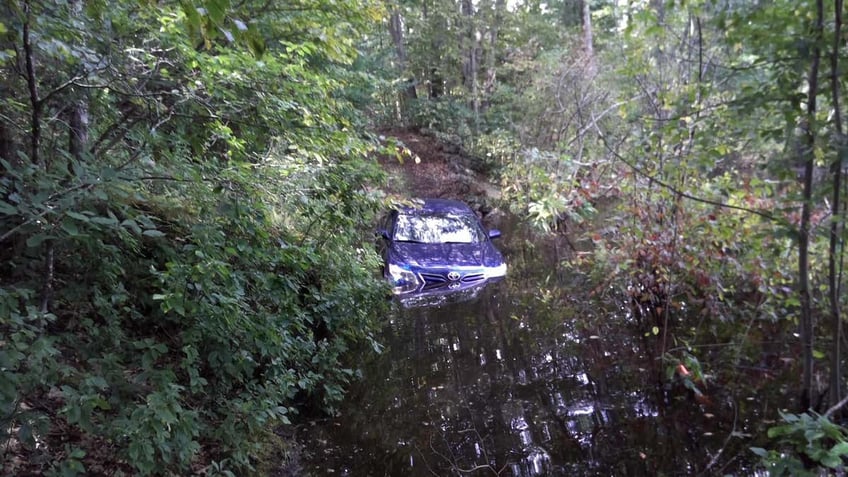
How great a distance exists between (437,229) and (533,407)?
4377 millimetres

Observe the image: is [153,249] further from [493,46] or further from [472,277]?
[493,46]

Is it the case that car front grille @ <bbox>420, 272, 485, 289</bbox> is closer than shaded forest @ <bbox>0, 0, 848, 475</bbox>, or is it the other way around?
shaded forest @ <bbox>0, 0, 848, 475</bbox>

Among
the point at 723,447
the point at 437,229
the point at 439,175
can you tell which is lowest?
the point at 723,447

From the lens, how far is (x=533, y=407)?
14.9 ft

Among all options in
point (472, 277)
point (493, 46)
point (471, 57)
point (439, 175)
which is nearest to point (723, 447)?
point (472, 277)

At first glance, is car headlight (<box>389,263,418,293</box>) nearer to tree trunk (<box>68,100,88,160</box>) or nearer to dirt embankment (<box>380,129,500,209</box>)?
tree trunk (<box>68,100,88,160</box>)

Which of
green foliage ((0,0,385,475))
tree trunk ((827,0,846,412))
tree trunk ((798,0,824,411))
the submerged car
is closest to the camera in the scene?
green foliage ((0,0,385,475))

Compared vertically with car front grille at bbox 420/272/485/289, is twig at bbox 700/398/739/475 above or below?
below

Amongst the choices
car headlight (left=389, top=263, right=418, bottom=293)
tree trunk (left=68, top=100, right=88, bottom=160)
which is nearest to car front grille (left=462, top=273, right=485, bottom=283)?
car headlight (left=389, top=263, right=418, bottom=293)

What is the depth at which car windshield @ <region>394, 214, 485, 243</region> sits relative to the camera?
825 cm

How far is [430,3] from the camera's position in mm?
19953

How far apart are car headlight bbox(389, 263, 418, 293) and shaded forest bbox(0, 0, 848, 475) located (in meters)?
1.41

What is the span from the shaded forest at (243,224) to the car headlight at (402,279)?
141cm

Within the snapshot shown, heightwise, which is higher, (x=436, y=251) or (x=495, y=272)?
(x=436, y=251)
